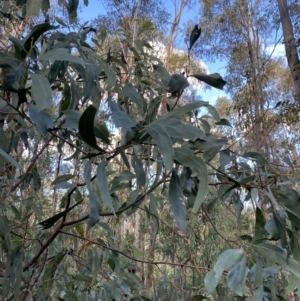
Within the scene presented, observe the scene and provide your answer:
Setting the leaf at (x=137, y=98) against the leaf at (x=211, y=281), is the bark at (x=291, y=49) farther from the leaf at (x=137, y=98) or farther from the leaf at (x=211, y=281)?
the leaf at (x=211, y=281)

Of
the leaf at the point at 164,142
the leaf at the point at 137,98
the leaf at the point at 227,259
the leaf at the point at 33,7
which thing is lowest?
the leaf at the point at 227,259

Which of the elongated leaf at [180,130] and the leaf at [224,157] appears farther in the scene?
the leaf at [224,157]

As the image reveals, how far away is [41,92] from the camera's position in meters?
0.43

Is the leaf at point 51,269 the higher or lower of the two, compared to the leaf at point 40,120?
lower

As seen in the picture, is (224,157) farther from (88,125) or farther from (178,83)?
(88,125)

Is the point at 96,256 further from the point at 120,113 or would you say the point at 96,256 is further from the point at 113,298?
the point at 120,113

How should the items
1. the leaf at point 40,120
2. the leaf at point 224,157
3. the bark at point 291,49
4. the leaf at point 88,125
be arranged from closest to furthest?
the leaf at point 88,125, the leaf at point 40,120, the leaf at point 224,157, the bark at point 291,49

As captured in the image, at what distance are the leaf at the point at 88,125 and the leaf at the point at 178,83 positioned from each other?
0.20 m

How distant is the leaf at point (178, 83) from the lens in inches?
23.2

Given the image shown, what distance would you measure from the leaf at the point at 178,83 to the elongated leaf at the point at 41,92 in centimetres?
22

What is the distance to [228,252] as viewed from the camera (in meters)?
0.50

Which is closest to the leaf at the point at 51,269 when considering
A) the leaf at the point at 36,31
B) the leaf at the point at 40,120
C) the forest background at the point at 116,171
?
the forest background at the point at 116,171

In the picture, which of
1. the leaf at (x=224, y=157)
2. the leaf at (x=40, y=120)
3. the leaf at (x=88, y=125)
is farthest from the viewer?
the leaf at (x=224, y=157)

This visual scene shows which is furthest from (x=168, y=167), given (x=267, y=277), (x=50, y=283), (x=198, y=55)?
(x=198, y=55)
